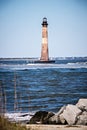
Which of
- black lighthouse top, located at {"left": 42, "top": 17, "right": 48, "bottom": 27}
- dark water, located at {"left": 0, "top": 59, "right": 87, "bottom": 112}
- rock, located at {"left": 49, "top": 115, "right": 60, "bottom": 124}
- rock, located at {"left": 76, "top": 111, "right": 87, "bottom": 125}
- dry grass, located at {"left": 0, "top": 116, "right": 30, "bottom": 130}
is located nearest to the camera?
dry grass, located at {"left": 0, "top": 116, "right": 30, "bottom": 130}

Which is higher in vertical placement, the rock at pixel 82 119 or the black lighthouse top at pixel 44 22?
the black lighthouse top at pixel 44 22

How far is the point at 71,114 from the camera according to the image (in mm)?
3865

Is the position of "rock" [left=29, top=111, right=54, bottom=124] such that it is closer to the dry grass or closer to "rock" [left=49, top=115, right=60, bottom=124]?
"rock" [left=49, top=115, right=60, bottom=124]

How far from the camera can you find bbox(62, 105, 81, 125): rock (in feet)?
12.5

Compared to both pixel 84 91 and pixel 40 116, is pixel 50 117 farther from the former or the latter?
pixel 84 91

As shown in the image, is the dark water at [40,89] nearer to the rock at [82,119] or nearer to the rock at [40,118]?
the rock at [40,118]

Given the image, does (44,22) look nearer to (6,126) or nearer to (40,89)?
(40,89)

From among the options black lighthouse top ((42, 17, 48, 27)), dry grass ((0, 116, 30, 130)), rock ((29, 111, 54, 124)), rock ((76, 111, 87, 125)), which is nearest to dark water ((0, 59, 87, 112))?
black lighthouse top ((42, 17, 48, 27))

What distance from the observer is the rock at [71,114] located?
3.80 meters

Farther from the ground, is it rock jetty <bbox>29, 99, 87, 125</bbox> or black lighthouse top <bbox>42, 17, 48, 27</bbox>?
black lighthouse top <bbox>42, 17, 48, 27</bbox>

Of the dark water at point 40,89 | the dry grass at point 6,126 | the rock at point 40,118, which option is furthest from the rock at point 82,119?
the dark water at point 40,89

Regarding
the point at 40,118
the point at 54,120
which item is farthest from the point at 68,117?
the point at 40,118

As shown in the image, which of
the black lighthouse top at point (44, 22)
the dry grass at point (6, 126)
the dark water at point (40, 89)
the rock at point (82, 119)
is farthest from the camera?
the dark water at point (40, 89)

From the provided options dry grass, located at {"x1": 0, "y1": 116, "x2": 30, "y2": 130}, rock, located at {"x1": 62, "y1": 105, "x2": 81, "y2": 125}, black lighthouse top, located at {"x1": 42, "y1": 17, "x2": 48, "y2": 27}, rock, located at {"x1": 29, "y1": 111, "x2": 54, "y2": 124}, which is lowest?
rock, located at {"x1": 29, "y1": 111, "x2": 54, "y2": 124}
